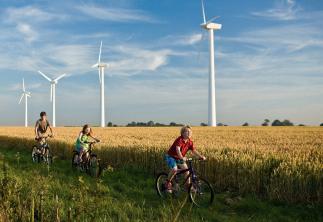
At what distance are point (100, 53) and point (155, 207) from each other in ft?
207

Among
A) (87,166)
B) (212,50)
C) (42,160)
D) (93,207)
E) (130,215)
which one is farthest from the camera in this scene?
(212,50)

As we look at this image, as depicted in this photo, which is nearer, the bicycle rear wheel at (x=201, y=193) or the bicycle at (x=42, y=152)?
the bicycle rear wheel at (x=201, y=193)

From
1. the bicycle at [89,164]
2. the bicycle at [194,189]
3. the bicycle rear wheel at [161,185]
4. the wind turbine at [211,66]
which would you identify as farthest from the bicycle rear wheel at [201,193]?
the wind turbine at [211,66]

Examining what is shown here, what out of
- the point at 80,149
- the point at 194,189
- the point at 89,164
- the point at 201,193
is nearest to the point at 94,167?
the point at 89,164

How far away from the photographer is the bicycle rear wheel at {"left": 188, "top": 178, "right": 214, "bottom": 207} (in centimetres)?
1115

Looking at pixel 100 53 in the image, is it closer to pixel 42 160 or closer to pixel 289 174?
pixel 42 160

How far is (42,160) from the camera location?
67.4ft

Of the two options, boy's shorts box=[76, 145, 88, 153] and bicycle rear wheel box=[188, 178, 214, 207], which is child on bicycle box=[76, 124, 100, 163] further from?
bicycle rear wheel box=[188, 178, 214, 207]

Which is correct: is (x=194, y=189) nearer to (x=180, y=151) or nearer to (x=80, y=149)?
(x=180, y=151)

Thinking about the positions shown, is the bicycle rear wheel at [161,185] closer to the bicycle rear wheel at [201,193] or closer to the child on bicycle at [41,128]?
the bicycle rear wheel at [201,193]

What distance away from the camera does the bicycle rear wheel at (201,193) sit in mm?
11148

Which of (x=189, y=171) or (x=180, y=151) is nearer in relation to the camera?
(x=189, y=171)

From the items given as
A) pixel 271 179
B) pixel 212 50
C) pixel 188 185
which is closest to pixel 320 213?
pixel 271 179

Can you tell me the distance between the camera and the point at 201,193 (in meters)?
11.2
